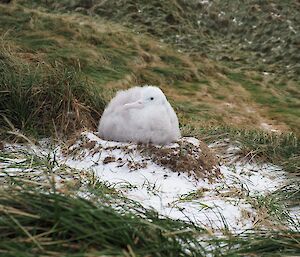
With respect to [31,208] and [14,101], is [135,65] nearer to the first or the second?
[14,101]

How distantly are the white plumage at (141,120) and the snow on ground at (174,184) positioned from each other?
77mm

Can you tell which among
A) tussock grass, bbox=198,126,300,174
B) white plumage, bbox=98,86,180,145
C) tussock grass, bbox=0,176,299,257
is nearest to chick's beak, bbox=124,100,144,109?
white plumage, bbox=98,86,180,145

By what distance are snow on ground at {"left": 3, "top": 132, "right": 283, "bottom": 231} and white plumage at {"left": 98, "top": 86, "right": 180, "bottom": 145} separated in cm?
8

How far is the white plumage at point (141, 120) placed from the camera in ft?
12.0

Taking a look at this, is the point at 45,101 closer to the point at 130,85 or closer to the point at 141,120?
the point at 141,120

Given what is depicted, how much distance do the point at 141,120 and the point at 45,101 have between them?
1046mm

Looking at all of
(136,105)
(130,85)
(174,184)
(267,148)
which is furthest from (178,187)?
(130,85)

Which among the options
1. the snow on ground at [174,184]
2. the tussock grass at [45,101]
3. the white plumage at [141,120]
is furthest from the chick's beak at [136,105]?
the tussock grass at [45,101]

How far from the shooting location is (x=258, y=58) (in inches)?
492

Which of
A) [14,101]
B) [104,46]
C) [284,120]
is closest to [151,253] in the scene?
[14,101]

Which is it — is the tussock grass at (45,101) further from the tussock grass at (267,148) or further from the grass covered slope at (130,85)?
the tussock grass at (267,148)

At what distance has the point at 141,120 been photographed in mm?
3680

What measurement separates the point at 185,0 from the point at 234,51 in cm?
244

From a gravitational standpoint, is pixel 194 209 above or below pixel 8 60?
below
